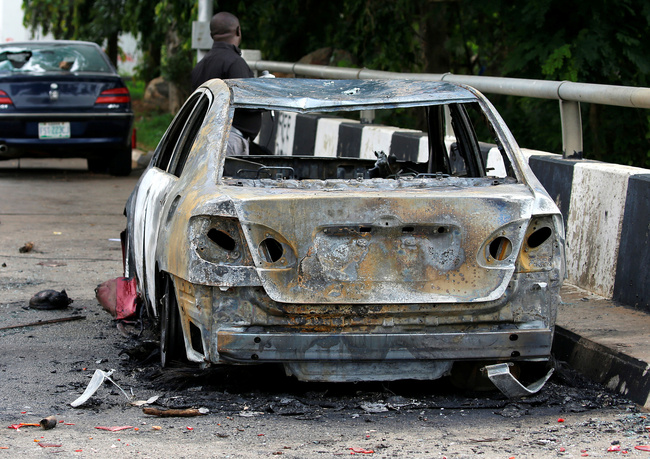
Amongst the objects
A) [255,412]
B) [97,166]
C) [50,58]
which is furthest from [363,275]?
[97,166]

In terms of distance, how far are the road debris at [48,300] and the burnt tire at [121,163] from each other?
8476 mm

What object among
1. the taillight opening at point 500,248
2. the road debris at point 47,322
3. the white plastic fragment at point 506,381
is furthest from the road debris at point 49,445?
the road debris at point 47,322

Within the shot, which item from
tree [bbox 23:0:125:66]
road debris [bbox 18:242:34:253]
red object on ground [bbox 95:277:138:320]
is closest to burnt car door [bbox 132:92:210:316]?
red object on ground [bbox 95:277:138:320]

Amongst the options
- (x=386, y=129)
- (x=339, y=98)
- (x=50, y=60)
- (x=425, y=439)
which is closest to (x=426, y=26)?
(x=50, y=60)

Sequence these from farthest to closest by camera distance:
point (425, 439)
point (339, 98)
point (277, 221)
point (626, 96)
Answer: point (626, 96) < point (339, 98) < point (277, 221) < point (425, 439)

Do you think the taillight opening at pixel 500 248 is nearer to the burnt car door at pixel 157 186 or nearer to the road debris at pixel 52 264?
the burnt car door at pixel 157 186

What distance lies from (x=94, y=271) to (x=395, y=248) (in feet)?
13.8

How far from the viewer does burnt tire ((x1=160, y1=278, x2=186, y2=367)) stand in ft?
16.9

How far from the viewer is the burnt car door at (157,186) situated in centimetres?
552

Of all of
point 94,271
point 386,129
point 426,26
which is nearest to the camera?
point 94,271

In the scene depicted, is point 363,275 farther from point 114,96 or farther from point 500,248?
point 114,96

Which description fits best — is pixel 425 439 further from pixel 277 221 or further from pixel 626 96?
pixel 626 96

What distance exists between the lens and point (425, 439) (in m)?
4.25

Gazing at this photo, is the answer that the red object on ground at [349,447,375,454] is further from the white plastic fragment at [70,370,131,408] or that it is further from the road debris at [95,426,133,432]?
the white plastic fragment at [70,370,131,408]
